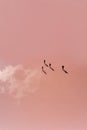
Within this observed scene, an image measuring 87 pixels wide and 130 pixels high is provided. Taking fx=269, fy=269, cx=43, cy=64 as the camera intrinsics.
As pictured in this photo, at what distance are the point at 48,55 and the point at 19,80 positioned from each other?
4.29ft

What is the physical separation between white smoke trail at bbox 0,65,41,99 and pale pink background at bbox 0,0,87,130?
19 cm

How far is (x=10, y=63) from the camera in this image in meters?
8.30

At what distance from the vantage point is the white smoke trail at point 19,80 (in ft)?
27.5

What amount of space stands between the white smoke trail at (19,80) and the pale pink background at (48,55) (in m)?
0.19

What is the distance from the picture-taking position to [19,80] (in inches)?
336

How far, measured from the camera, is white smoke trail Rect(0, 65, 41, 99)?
8.38 m

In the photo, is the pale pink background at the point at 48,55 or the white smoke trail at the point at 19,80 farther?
the white smoke trail at the point at 19,80

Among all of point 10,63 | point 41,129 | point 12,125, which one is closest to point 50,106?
point 41,129

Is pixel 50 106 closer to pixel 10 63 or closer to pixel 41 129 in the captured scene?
pixel 41 129

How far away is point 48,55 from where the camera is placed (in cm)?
802

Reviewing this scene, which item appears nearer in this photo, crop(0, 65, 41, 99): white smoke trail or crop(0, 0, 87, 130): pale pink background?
crop(0, 0, 87, 130): pale pink background

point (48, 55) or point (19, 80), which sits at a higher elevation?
point (19, 80)

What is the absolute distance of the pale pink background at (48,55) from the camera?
708 centimetres

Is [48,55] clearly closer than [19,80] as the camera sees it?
Yes
